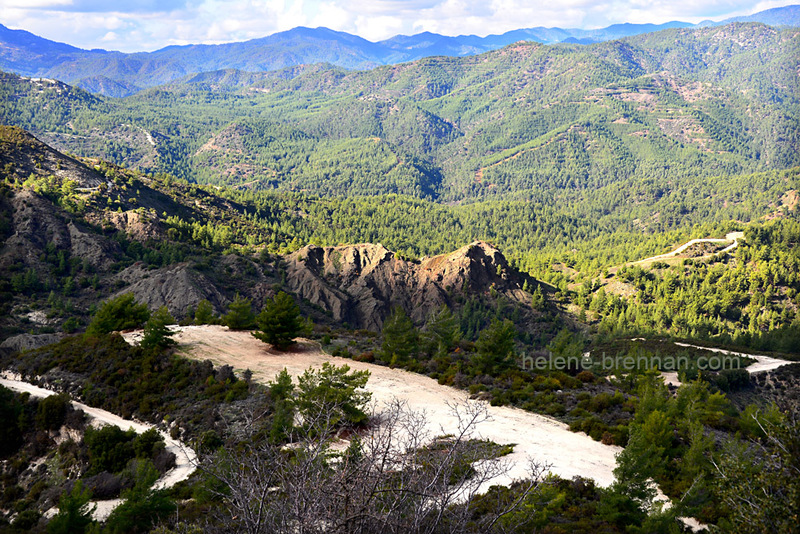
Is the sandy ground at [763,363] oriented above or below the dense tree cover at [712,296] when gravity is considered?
above

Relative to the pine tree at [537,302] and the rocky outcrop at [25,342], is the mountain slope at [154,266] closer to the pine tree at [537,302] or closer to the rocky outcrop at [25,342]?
the pine tree at [537,302]

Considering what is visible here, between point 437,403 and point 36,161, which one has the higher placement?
point 36,161

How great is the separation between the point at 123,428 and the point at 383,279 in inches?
2703

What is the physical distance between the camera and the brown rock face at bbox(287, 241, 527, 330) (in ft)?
308

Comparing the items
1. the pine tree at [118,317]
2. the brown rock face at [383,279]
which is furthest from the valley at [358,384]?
the brown rock face at [383,279]

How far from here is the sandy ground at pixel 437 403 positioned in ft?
99.0

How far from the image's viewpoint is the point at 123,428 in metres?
38.3

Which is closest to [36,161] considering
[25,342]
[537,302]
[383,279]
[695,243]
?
[25,342]

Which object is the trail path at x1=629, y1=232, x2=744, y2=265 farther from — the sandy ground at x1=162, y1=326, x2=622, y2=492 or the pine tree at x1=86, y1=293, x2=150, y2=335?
the pine tree at x1=86, y1=293, x2=150, y2=335

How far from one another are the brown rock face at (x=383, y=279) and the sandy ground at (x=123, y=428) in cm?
5003

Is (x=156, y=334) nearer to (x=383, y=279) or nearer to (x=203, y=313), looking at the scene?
(x=203, y=313)

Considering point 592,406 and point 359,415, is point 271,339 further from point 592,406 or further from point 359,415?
point 592,406

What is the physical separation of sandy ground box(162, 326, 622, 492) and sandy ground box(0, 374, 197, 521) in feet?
30.9

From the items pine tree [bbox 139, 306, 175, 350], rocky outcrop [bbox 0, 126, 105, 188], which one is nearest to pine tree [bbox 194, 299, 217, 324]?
pine tree [bbox 139, 306, 175, 350]
